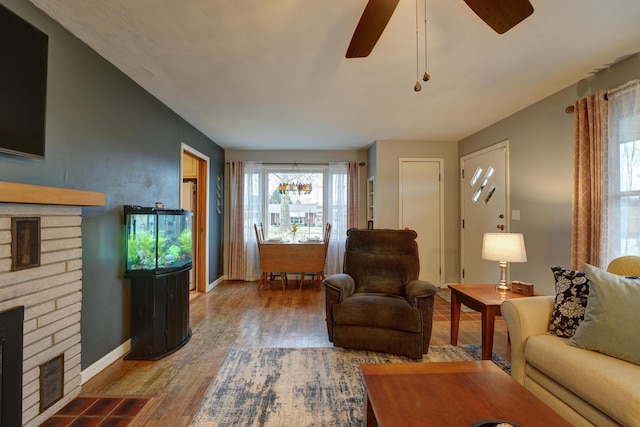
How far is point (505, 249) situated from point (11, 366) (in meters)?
3.14

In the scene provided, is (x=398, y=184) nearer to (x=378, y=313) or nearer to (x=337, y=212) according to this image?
(x=337, y=212)

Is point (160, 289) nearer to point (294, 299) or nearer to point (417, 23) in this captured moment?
point (294, 299)

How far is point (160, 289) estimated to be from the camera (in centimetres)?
225

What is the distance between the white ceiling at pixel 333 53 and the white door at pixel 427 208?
4.09 ft

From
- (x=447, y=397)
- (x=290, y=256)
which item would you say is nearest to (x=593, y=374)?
(x=447, y=397)

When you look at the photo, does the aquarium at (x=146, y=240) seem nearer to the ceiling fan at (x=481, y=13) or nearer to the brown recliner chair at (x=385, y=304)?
the brown recliner chair at (x=385, y=304)

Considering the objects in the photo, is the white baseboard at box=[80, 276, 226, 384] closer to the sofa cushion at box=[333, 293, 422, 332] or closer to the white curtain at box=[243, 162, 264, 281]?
the sofa cushion at box=[333, 293, 422, 332]

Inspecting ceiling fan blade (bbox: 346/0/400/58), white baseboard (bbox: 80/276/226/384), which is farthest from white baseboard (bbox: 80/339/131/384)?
ceiling fan blade (bbox: 346/0/400/58)

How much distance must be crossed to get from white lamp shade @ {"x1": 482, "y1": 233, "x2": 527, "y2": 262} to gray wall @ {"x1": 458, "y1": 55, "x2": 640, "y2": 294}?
0.70m

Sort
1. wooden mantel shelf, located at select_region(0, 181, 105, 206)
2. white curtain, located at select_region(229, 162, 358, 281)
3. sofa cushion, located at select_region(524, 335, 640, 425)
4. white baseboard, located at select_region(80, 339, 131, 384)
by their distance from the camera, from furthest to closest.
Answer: white curtain, located at select_region(229, 162, 358, 281) < white baseboard, located at select_region(80, 339, 131, 384) < wooden mantel shelf, located at select_region(0, 181, 105, 206) < sofa cushion, located at select_region(524, 335, 640, 425)

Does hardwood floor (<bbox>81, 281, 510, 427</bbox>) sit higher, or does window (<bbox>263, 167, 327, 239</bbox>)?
window (<bbox>263, 167, 327, 239</bbox>)

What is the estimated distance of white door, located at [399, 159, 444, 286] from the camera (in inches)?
176

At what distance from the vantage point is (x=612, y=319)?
1.36 metres

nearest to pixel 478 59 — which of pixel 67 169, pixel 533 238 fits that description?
pixel 533 238
